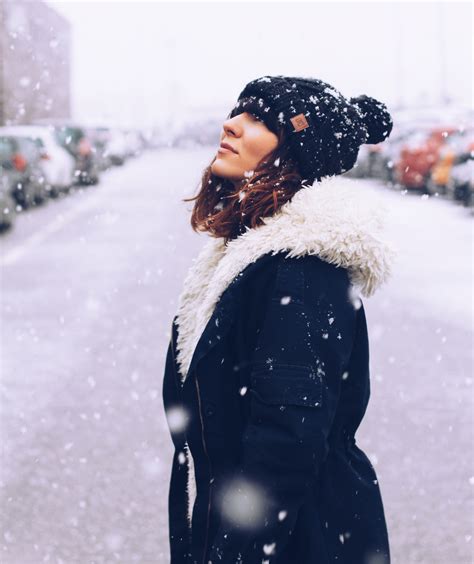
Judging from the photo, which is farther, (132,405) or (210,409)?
(132,405)

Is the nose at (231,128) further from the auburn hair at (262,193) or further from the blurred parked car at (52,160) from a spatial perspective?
the blurred parked car at (52,160)

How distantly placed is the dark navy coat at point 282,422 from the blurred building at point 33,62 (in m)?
27.8

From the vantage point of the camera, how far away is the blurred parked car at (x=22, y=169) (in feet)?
51.3

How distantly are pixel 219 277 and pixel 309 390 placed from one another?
0.34m

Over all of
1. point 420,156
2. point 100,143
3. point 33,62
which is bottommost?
point 100,143

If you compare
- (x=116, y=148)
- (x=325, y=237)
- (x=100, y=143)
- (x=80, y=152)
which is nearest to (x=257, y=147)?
(x=325, y=237)

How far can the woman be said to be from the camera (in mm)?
1757

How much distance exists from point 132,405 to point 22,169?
37.8 ft

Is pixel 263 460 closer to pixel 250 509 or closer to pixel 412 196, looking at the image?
pixel 250 509

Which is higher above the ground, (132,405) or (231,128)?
(231,128)

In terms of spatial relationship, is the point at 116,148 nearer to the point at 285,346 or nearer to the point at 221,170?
the point at 221,170

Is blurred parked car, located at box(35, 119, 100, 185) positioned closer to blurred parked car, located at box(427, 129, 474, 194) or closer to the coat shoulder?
blurred parked car, located at box(427, 129, 474, 194)

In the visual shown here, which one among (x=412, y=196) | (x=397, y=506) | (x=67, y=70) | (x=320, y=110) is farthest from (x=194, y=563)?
(x=67, y=70)

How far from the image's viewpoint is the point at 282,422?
1.73 m
